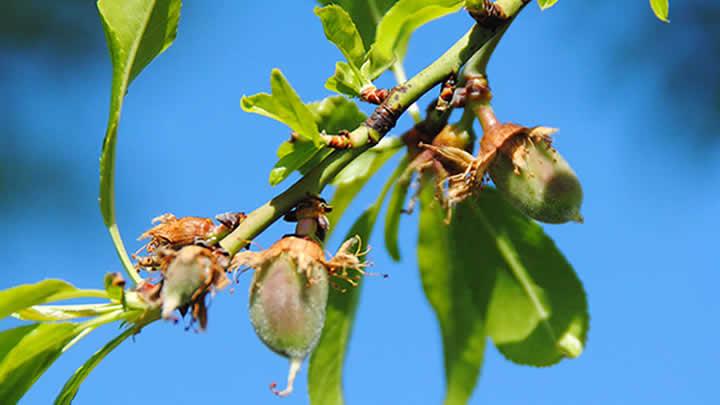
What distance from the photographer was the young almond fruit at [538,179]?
105 centimetres

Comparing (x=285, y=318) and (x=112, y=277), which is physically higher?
(x=112, y=277)

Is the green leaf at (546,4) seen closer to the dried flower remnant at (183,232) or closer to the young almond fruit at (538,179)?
the young almond fruit at (538,179)

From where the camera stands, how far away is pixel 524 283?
1349 mm

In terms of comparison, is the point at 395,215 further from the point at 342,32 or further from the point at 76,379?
the point at 76,379

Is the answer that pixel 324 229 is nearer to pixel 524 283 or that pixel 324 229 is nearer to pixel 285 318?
pixel 285 318

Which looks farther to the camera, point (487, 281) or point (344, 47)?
point (487, 281)

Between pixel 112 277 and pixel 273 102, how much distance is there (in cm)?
23

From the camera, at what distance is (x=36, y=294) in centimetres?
94

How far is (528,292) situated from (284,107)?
53 cm

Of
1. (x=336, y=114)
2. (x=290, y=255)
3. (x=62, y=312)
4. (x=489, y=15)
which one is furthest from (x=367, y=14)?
(x=62, y=312)

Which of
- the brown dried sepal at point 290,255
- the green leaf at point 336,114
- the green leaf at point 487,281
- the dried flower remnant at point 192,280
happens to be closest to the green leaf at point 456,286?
the green leaf at point 487,281

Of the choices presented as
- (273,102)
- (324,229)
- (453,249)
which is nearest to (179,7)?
(273,102)

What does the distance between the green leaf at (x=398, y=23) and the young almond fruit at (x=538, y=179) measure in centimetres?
16

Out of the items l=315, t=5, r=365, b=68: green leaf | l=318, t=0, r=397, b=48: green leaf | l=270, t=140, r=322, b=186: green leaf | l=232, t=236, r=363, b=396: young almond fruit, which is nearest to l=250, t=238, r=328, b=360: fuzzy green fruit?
l=232, t=236, r=363, b=396: young almond fruit
